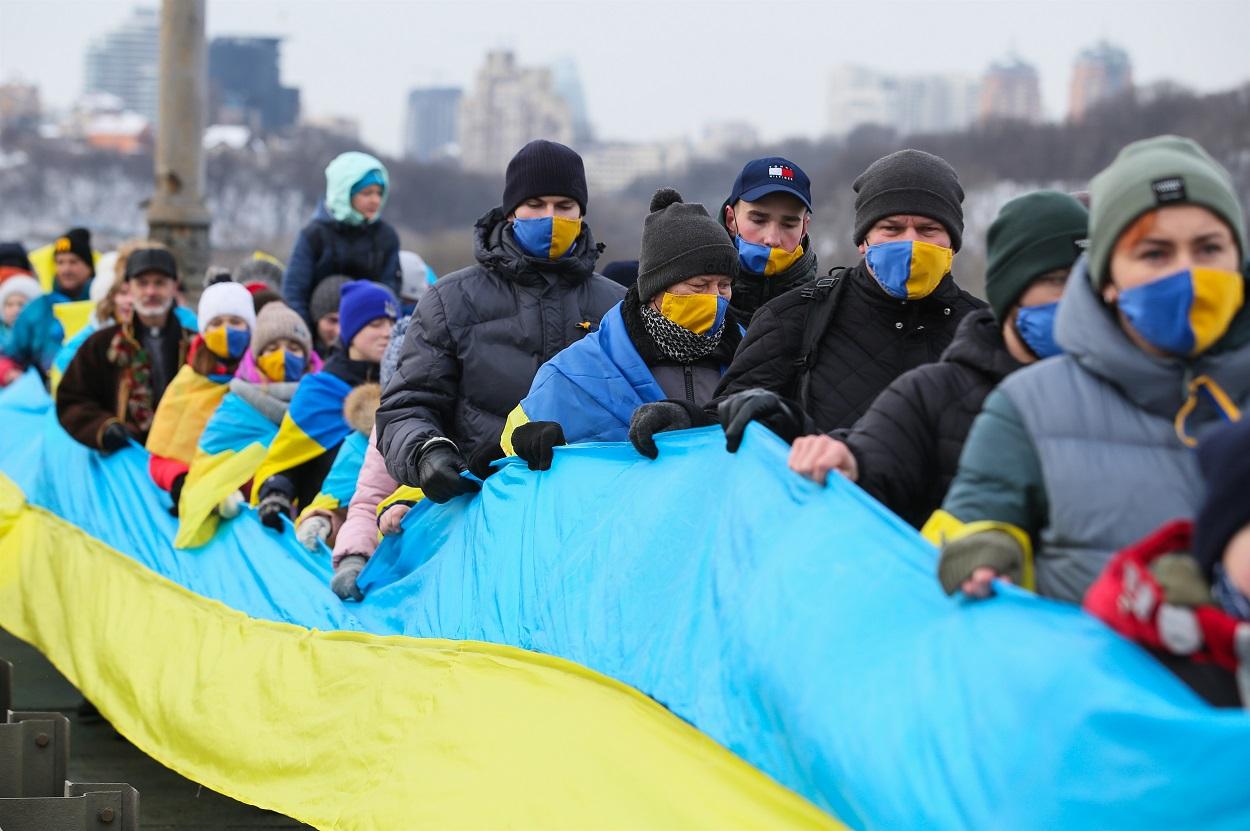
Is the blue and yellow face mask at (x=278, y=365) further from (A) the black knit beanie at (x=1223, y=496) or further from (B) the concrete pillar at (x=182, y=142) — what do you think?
(B) the concrete pillar at (x=182, y=142)

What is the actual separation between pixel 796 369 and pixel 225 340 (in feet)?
14.1

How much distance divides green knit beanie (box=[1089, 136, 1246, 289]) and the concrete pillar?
12.5 m

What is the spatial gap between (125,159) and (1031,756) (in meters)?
79.3

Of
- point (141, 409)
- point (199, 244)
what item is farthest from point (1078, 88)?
point (141, 409)

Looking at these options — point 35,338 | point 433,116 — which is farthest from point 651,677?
point 433,116

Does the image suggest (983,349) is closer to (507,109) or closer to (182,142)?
(182,142)

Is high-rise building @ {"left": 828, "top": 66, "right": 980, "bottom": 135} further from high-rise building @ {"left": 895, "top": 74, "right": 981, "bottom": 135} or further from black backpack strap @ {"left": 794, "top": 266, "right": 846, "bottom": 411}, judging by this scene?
black backpack strap @ {"left": 794, "top": 266, "right": 846, "bottom": 411}

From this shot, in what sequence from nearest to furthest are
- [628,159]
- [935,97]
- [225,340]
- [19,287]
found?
1. [225,340]
2. [19,287]
3. [628,159]
4. [935,97]

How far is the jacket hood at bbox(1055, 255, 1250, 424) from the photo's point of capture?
3211 mm

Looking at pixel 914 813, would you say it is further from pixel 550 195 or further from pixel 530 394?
pixel 550 195

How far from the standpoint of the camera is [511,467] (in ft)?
18.7

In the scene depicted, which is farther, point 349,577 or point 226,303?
point 226,303

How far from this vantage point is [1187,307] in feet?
10.4

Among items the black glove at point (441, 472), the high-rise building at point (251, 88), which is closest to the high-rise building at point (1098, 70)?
the high-rise building at point (251, 88)
